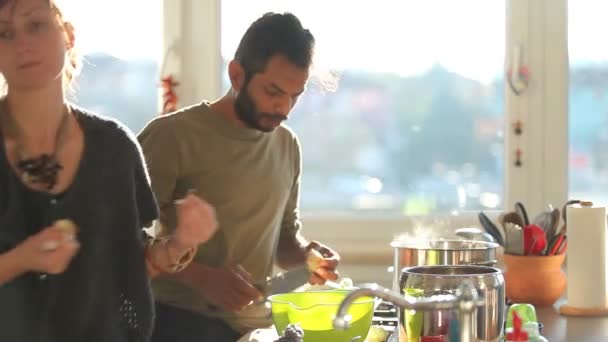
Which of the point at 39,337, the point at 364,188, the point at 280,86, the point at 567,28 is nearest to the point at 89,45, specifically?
the point at 364,188

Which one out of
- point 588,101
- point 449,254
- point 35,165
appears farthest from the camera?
point 588,101

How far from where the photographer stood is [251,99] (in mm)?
2070

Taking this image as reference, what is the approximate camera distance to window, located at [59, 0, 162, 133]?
2.99 metres

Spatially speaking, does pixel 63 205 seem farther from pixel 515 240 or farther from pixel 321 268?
pixel 515 240

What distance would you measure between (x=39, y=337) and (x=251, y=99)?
86 centimetres

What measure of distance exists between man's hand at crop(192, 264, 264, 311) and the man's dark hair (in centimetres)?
43

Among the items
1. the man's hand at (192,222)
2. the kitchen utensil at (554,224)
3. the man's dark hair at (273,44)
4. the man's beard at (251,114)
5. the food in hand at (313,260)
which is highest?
the man's dark hair at (273,44)

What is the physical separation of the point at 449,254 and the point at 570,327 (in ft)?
1.13

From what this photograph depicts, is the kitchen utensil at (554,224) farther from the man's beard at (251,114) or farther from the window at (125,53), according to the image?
the window at (125,53)

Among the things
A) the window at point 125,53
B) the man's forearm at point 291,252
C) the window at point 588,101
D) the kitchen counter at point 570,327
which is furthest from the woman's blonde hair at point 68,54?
the window at point 588,101

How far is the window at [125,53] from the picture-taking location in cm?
299

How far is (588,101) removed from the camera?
115 inches

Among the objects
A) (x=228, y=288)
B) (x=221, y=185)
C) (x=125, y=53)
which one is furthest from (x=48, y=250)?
(x=125, y=53)

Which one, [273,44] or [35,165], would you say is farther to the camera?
[273,44]
